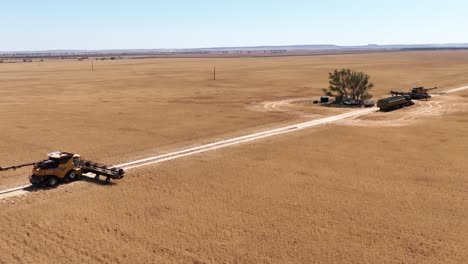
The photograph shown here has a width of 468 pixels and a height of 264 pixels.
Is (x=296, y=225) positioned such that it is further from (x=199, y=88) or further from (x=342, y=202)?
(x=199, y=88)

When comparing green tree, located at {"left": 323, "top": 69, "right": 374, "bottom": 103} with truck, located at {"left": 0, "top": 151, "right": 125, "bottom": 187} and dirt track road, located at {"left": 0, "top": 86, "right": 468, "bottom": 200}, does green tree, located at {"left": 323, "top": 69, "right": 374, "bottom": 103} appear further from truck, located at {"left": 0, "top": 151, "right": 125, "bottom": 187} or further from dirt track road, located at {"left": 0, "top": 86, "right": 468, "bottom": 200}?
truck, located at {"left": 0, "top": 151, "right": 125, "bottom": 187}

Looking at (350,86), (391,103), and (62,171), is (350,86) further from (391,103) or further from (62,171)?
(62,171)

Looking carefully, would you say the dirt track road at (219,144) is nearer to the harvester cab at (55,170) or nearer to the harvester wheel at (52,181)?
the harvester cab at (55,170)

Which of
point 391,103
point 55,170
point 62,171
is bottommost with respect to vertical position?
point 62,171

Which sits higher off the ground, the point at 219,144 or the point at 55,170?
the point at 55,170

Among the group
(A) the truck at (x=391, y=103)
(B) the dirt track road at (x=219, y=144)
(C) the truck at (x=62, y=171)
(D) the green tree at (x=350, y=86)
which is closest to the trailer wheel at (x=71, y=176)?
(C) the truck at (x=62, y=171)

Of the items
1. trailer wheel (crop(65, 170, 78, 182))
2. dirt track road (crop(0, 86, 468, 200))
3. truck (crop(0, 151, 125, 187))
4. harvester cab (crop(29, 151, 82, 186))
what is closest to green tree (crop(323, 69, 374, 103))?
dirt track road (crop(0, 86, 468, 200))

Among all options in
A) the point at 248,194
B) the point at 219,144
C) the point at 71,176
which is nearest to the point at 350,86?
the point at 219,144
